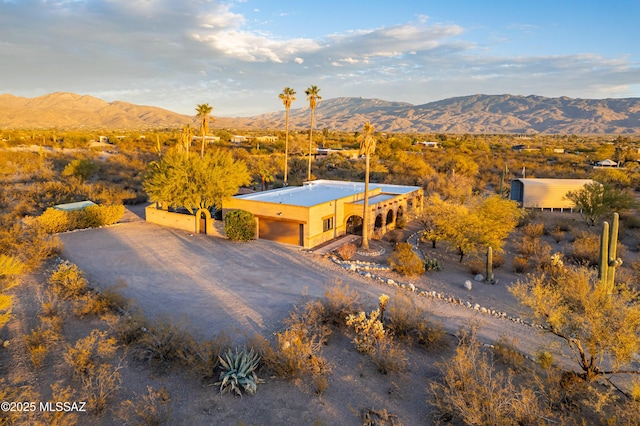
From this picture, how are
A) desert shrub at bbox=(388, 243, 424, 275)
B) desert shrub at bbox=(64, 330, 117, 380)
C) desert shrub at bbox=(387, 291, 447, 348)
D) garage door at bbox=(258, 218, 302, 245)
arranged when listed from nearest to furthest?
desert shrub at bbox=(64, 330, 117, 380), desert shrub at bbox=(387, 291, 447, 348), desert shrub at bbox=(388, 243, 424, 275), garage door at bbox=(258, 218, 302, 245)

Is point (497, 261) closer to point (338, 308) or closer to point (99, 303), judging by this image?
point (338, 308)

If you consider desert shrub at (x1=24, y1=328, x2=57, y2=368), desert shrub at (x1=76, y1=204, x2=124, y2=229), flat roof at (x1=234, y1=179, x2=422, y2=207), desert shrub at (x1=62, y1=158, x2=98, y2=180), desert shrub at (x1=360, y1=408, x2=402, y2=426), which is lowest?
desert shrub at (x1=360, y1=408, x2=402, y2=426)

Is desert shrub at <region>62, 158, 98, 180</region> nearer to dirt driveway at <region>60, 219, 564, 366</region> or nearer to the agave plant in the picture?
dirt driveway at <region>60, 219, 564, 366</region>

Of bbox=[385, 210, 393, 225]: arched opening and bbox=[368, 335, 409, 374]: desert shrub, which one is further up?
bbox=[385, 210, 393, 225]: arched opening

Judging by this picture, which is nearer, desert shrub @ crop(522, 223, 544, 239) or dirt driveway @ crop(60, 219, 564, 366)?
dirt driveway @ crop(60, 219, 564, 366)

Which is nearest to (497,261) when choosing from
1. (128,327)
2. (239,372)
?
(239,372)

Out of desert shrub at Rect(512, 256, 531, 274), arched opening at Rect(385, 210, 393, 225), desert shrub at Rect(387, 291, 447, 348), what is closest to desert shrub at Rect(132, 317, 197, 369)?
desert shrub at Rect(387, 291, 447, 348)

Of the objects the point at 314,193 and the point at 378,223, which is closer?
the point at 378,223
